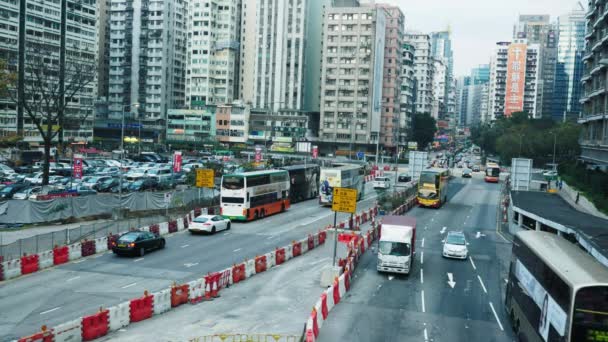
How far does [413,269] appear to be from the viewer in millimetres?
32938

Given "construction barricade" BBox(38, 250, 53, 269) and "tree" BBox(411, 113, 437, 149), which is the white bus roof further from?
"tree" BBox(411, 113, 437, 149)

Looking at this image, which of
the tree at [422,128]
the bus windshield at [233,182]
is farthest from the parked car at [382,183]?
the tree at [422,128]

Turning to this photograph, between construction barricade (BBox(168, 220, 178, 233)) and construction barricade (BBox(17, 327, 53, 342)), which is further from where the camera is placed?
construction barricade (BBox(168, 220, 178, 233))

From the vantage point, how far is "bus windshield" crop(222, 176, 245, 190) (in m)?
46.3

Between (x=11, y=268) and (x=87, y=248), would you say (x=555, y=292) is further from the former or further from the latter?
(x=87, y=248)

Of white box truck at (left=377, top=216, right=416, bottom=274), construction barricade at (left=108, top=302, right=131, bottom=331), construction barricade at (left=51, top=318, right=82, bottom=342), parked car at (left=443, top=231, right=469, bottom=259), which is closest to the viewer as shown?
construction barricade at (left=51, top=318, right=82, bottom=342)

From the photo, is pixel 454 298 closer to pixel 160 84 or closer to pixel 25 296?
pixel 25 296

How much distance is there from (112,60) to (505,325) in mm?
145608

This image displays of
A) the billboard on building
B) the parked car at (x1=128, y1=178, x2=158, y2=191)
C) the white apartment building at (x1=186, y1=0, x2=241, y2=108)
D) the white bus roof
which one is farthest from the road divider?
the white apartment building at (x1=186, y1=0, x2=241, y2=108)

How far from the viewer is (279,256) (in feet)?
110

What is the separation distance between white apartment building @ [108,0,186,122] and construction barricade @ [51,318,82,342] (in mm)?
132153

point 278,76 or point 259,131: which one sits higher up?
point 278,76

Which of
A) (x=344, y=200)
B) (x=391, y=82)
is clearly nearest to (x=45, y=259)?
(x=344, y=200)

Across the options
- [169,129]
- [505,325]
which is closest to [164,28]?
[169,129]
